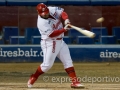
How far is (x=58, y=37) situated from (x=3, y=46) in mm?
9093

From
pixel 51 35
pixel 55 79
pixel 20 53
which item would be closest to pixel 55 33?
pixel 51 35

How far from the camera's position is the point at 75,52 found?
18938mm

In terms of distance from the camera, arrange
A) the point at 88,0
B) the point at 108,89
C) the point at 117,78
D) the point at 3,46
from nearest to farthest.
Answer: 1. the point at 108,89
2. the point at 117,78
3. the point at 3,46
4. the point at 88,0

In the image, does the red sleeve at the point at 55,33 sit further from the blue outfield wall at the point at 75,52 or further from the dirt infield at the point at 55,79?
the blue outfield wall at the point at 75,52

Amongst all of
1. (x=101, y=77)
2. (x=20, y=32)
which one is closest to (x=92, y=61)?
(x=20, y=32)

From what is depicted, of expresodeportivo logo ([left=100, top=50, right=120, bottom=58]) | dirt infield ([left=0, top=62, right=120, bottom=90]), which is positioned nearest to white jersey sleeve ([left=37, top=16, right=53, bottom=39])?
dirt infield ([left=0, top=62, right=120, bottom=90])

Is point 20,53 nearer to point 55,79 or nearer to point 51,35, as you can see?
point 55,79

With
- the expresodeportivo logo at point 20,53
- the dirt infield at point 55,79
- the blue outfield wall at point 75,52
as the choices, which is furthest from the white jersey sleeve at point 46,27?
the expresodeportivo logo at point 20,53

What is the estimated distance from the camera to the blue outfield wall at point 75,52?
744 inches

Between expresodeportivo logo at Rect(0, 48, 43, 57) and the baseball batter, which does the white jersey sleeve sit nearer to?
the baseball batter

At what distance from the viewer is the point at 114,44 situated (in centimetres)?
1895

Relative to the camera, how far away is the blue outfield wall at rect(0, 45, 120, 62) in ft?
62.0

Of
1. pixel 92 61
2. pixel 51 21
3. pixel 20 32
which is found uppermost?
pixel 51 21

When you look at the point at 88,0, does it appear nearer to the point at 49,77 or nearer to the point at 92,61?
the point at 92,61
